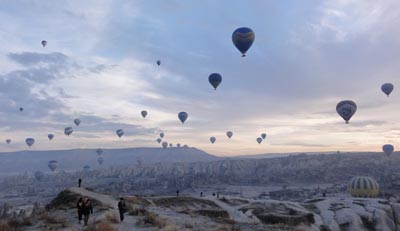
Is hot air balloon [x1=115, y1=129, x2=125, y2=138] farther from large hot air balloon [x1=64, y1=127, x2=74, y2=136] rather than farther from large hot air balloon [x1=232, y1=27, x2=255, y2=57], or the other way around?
large hot air balloon [x1=232, y1=27, x2=255, y2=57]

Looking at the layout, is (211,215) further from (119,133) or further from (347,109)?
(119,133)

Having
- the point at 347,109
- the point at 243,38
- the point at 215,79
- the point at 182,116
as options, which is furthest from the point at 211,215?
the point at 182,116

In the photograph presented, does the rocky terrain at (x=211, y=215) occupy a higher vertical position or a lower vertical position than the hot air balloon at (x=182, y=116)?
lower

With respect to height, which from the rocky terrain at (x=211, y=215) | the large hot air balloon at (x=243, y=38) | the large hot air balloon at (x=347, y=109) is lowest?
the rocky terrain at (x=211, y=215)

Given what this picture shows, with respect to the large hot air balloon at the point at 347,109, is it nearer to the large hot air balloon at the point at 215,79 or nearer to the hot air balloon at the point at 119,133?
the large hot air balloon at the point at 215,79

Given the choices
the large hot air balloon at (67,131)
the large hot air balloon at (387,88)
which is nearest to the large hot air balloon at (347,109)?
the large hot air balloon at (387,88)

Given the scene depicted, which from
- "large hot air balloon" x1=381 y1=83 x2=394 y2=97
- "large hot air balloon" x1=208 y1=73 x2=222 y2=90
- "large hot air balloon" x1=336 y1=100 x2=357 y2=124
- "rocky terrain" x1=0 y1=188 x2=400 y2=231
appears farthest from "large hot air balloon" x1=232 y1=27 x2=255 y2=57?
"large hot air balloon" x1=381 y1=83 x2=394 y2=97
